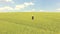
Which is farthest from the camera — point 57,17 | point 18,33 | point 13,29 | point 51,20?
point 57,17

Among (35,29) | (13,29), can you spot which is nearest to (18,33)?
(13,29)

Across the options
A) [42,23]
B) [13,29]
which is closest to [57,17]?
[42,23]

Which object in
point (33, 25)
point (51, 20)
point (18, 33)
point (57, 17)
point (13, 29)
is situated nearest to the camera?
point (18, 33)

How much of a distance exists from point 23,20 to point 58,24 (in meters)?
3.00

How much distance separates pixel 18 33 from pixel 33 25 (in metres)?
2.10

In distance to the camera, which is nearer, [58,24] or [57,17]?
[58,24]

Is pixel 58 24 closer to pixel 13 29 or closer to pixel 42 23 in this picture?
pixel 42 23

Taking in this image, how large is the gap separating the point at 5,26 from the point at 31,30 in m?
1.98

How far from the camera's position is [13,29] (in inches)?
428

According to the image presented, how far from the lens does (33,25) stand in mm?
11961

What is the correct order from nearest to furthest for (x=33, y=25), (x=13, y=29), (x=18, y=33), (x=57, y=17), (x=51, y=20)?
(x=18, y=33) < (x=13, y=29) < (x=33, y=25) < (x=51, y=20) < (x=57, y=17)

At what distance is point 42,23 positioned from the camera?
12.4m

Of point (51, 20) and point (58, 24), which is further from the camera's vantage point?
point (51, 20)

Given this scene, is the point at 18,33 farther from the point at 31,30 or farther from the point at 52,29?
the point at 52,29
